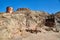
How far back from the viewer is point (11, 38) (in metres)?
16.8

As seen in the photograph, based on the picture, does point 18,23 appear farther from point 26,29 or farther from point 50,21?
point 50,21

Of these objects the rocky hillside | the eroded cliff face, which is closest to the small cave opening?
the rocky hillside

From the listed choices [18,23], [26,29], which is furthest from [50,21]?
[18,23]

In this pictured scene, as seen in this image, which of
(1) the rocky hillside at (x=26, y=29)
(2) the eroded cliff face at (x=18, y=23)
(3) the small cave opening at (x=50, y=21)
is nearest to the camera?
(1) the rocky hillside at (x=26, y=29)

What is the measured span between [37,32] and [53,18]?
21.7ft

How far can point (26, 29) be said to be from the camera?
66.9 feet

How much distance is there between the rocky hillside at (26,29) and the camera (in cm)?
1748

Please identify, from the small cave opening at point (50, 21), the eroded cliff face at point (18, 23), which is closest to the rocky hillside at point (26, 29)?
the eroded cliff face at point (18, 23)

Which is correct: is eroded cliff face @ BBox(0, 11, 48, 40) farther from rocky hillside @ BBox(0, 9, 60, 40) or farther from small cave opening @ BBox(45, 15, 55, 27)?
small cave opening @ BBox(45, 15, 55, 27)

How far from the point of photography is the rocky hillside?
688 inches

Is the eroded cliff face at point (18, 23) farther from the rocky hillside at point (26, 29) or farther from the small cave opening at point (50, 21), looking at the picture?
the small cave opening at point (50, 21)

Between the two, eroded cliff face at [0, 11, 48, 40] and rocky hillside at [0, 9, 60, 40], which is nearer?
rocky hillside at [0, 9, 60, 40]

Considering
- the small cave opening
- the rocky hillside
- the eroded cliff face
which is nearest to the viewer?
the rocky hillside

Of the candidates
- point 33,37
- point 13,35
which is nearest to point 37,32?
point 33,37
